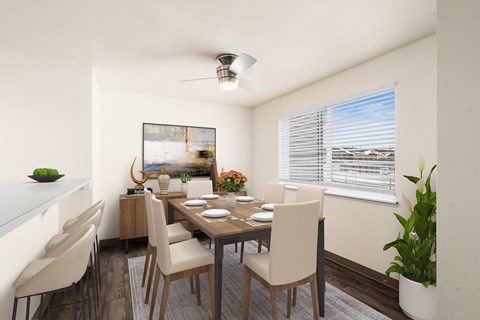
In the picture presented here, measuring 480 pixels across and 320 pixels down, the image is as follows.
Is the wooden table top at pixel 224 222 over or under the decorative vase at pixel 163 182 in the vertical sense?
under

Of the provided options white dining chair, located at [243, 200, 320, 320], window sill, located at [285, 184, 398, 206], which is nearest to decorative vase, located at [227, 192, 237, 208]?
white dining chair, located at [243, 200, 320, 320]

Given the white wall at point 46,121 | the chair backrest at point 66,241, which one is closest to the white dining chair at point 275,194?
the chair backrest at point 66,241

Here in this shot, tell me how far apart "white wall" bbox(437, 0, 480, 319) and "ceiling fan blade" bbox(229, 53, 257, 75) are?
1339mm

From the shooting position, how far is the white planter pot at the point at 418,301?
6.07ft

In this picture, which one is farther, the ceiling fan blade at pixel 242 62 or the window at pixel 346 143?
the window at pixel 346 143

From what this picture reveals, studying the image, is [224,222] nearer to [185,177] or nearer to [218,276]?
[218,276]

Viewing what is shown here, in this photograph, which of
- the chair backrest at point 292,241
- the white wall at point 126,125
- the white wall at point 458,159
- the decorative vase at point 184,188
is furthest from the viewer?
the decorative vase at point 184,188

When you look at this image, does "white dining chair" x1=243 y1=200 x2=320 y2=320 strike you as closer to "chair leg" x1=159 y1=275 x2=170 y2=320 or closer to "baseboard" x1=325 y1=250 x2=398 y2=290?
"chair leg" x1=159 y1=275 x2=170 y2=320

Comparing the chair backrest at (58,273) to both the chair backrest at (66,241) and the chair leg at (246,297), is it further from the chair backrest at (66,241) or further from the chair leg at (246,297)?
the chair leg at (246,297)

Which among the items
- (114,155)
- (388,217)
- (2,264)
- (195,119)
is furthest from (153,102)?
(388,217)

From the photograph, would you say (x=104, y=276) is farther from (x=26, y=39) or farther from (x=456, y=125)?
(x=456, y=125)

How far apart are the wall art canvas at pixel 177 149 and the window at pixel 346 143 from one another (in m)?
1.52

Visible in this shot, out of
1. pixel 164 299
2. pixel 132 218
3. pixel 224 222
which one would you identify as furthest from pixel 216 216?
pixel 132 218

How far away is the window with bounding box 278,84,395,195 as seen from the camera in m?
2.63
